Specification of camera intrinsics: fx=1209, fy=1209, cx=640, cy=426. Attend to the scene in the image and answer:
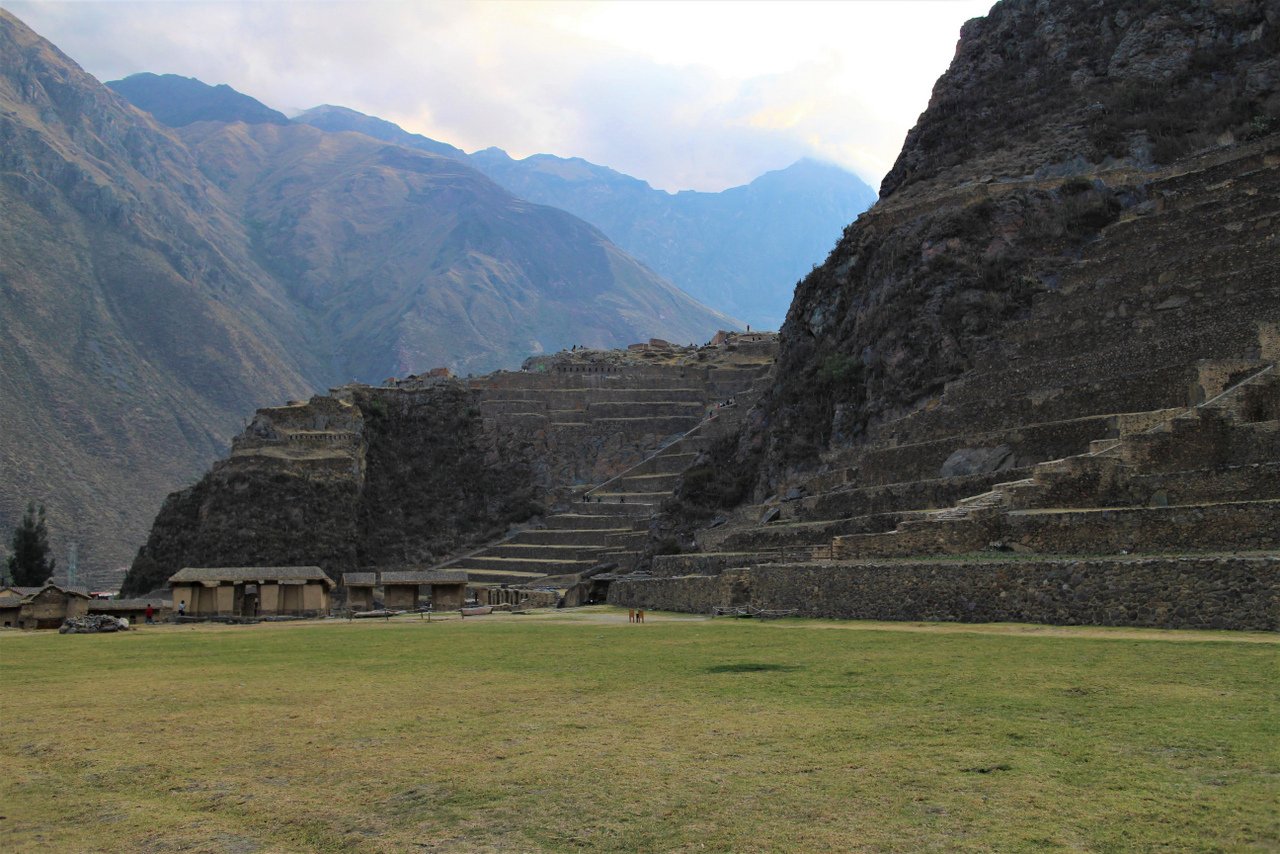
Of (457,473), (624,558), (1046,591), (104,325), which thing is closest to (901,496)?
(1046,591)

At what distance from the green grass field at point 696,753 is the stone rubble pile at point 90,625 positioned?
60.6ft

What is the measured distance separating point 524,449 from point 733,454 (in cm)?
2273

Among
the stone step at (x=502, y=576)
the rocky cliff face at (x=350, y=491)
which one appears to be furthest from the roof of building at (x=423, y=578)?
the rocky cliff face at (x=350, y=491)

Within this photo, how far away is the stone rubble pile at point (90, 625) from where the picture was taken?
3525cm

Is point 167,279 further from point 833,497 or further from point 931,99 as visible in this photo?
point 833,497

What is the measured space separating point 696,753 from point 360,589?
47.9 meters

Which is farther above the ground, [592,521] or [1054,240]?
[1054,240]

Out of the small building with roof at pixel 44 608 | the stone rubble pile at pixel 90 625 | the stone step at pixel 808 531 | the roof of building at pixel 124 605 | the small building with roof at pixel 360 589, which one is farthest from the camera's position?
the small building with roof at pixel 360 589

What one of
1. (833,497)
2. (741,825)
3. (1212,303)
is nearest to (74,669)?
(741,825)

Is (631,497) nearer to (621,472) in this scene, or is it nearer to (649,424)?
(621,472)

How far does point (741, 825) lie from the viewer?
8.55 m

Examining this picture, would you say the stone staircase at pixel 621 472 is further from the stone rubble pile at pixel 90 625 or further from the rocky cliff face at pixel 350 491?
the stone rubble pile at pixel 90 625

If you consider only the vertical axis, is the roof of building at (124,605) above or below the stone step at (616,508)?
below

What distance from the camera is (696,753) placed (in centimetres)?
1080
